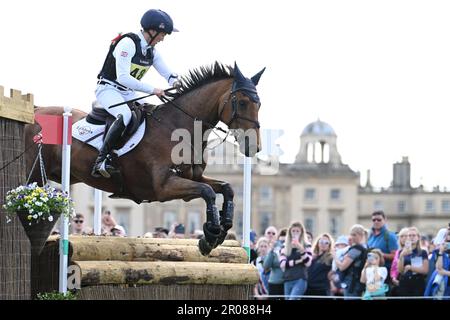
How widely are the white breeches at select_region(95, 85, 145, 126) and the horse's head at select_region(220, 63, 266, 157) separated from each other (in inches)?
34.6

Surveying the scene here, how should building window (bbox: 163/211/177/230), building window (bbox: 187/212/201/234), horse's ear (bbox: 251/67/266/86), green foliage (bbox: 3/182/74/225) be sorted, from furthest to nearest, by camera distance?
1. building window (bbox: 163/211/177/230)
2. building window (bbox: 187/212/201/234)
3. horse's ear (bbox: 251/67/266/86)
4. green foliage (bbox: 3/182/74/225)

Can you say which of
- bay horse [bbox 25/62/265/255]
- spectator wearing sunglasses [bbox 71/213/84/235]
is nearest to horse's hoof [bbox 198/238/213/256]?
bay horse [bbox 25/62/265/255]

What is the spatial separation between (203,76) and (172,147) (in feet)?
3.10

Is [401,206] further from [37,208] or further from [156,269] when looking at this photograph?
[37,208]

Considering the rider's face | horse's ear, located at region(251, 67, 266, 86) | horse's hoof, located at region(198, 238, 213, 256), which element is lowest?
horse's hoof, located at region(198, 238, 213, 256)

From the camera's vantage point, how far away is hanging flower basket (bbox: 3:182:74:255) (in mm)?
9117

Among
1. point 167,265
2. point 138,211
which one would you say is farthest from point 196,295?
point 138,211

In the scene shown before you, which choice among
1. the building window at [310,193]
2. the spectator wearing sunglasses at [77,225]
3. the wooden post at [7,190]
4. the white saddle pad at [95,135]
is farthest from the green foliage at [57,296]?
the building window at [310,193]

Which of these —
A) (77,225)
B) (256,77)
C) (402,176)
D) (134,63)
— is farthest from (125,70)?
(402,176)

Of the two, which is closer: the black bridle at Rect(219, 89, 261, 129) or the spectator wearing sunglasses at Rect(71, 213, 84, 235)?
the black bridle at Rect(219, 89, 261, 129)

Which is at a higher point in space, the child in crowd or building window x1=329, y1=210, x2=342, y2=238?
building window x1=329, y1=210, x2=342, y2=238

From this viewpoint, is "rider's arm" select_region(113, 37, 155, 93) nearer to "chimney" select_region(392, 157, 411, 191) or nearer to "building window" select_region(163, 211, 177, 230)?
"building window" select_region(163, 211, 177, 230)

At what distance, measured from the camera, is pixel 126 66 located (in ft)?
34.5

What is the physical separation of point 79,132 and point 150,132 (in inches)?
26.6
